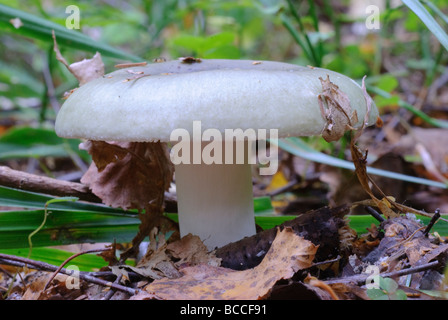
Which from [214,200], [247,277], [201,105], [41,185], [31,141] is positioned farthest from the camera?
[31,141]

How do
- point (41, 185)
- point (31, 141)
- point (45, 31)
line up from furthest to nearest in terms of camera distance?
1. point (31, 141)
2. point (45, 31)
3. point (41, 185)

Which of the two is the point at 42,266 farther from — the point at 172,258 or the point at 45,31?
the point at 45,31

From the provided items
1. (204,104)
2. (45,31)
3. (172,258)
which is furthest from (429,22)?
(45,31)

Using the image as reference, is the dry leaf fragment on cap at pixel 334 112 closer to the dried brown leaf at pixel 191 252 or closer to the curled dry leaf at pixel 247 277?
the curled dry leaf at pixel 247 277

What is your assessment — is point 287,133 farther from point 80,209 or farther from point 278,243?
point 80,209

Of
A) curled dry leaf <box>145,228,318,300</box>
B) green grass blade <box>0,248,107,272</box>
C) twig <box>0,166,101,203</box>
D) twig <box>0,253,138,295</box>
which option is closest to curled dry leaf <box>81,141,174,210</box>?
twig <box>0,166,101,203</box>
